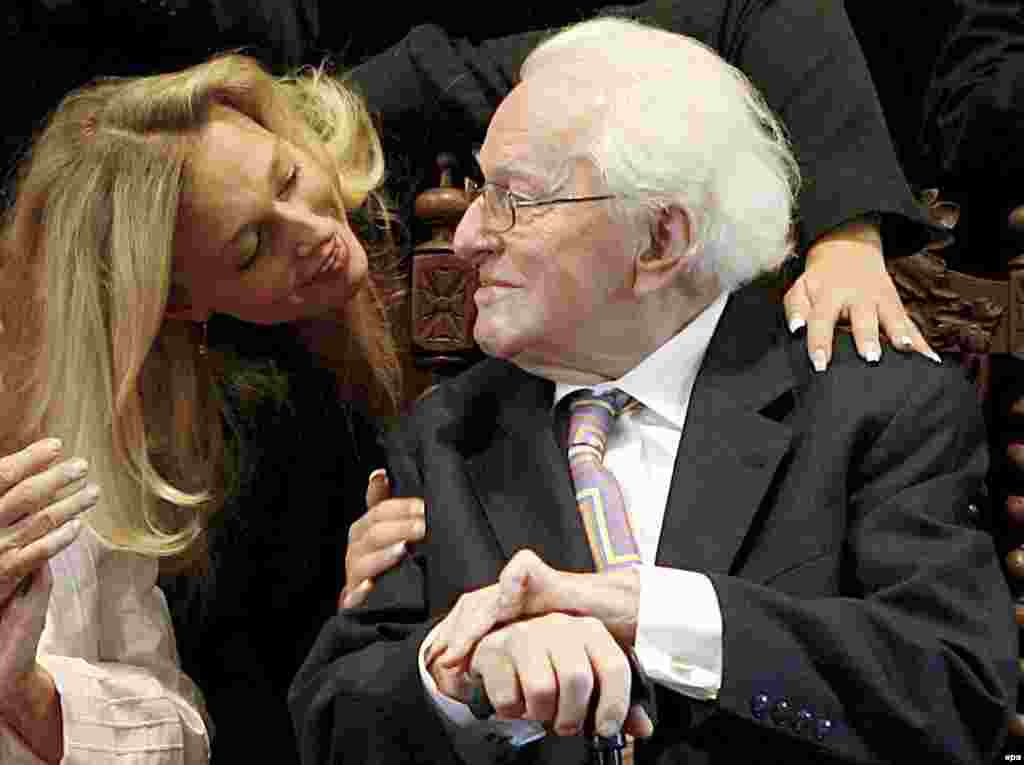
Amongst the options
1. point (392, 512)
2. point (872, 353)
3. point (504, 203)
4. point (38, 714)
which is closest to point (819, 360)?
point (872, 353)

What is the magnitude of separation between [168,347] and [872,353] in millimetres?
847

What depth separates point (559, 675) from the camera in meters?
1.42

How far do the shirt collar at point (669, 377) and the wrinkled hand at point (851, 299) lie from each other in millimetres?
111

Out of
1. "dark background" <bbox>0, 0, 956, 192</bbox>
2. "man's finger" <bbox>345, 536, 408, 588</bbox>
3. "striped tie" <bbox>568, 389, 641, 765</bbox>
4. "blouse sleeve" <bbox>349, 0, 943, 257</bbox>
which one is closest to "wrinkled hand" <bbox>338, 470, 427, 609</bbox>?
"man's finger" <bbox>345, 536, 408, 588</bbox>

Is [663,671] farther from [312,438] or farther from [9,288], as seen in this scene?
[9,288]

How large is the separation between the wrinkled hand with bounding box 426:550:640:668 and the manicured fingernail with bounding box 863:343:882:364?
1.25 ft

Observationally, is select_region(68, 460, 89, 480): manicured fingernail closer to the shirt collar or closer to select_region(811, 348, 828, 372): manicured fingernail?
the shirt collar

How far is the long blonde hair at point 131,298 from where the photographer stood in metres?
1.96

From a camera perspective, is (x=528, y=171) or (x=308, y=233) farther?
(x=308, y=233)

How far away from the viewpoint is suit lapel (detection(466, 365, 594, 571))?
171 cm

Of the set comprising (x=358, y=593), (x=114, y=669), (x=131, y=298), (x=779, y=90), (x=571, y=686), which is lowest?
(x=114, y=669)

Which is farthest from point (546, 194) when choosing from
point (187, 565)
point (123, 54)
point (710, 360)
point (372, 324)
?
point (123, 54)

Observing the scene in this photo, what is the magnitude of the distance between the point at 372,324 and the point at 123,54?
1.69 ft

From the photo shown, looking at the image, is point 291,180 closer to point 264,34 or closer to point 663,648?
point 264,34
